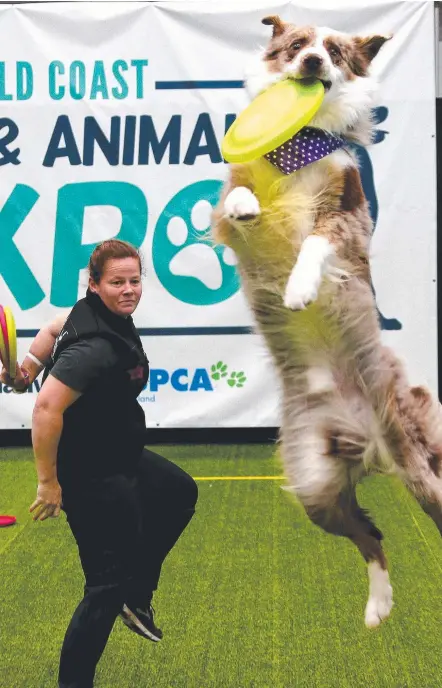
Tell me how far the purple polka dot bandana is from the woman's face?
89 centimetres

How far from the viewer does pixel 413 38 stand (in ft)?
26.0

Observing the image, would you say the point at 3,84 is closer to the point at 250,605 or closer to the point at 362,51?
the point at 250,605

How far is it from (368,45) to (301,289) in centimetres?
85

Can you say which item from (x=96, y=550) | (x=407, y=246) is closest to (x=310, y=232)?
(x=96, y=550)

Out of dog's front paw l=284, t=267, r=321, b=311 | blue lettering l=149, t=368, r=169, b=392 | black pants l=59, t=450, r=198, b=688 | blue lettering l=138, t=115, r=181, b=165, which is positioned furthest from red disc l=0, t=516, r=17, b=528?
dog's front paw l=284, t=267, r=321, b=311

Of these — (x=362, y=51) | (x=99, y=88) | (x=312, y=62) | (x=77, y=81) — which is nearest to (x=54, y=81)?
(x=77, y=81)

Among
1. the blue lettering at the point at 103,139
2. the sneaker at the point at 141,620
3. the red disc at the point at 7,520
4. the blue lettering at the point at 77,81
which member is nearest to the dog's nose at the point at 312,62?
the sneaker at the point at 141,620

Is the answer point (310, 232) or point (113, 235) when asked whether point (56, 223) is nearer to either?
point (113, 235)

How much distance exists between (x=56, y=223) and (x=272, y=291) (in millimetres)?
5585

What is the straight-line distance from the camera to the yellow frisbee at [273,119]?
2750 mm

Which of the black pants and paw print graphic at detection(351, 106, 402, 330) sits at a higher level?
paw print graphic at detection(351, 106, 402, 330)

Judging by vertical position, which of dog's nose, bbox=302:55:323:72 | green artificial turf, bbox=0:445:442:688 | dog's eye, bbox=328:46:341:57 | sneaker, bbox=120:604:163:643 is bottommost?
green artificial turf, bbox=0:445:442:688

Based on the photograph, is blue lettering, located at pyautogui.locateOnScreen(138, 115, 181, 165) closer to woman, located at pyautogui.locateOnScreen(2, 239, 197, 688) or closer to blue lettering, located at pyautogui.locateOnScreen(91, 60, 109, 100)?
blue lettering, located at pyautogui.locateOnScreen(91, 60, 109, 100)

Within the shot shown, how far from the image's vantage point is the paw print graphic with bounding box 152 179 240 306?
26.7 feet
